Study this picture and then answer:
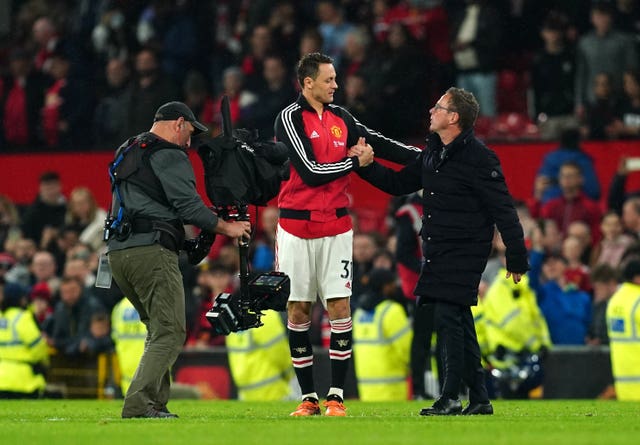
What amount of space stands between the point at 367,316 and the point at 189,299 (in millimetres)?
3105

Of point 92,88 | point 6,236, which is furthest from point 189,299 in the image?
point 92,88

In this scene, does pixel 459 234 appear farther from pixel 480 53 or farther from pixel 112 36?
pixel 112 36

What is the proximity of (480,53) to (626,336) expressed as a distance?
20.9ft

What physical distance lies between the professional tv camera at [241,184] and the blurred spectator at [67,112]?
12449mm

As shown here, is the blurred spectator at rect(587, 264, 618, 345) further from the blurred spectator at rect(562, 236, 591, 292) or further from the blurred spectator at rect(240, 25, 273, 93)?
the blurred spectator at rect(240, 25, 273, 93)

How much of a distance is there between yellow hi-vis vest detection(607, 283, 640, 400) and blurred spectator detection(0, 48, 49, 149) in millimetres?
11366

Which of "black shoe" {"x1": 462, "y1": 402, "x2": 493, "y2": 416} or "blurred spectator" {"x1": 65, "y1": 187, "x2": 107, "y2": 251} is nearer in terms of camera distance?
"black shoe" {"x1": 462, "y1": 402, "x2": 493, "y2": 416}

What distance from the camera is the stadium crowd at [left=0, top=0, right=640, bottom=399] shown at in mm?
18422

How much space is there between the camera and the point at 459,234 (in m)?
12.3

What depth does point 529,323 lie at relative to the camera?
17562 millimetres

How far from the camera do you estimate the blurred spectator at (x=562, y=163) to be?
19875 millimetres

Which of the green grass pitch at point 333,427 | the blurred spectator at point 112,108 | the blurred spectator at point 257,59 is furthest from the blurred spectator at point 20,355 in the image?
the blurred spectator at point 257,59

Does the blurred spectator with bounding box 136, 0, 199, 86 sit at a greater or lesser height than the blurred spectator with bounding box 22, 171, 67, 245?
greater

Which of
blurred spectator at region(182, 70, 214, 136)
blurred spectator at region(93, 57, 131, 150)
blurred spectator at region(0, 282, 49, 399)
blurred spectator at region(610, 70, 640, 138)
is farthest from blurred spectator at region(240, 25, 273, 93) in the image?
blurred spectator at region(0, 282, 49, 399)
